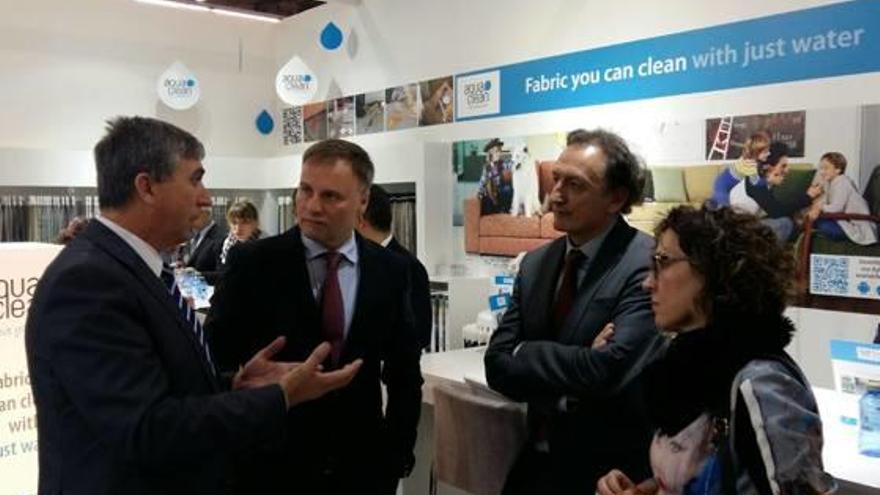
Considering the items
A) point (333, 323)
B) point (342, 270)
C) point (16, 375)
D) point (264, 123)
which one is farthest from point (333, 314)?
point (264, 123)

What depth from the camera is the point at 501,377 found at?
2033 mm

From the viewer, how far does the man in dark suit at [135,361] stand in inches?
49.8

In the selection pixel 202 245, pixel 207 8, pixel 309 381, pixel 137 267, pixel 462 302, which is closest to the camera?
pixel 137 267

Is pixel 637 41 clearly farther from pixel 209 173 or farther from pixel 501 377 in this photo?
pixel 209 173

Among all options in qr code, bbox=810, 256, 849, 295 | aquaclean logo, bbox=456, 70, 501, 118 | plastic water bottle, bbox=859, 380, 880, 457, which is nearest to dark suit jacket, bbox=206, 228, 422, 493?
plastic water bottle, bbox=859, 380, 880, 457

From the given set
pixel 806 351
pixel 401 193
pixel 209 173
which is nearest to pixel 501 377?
pixel 806 351

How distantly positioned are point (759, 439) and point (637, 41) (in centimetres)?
302

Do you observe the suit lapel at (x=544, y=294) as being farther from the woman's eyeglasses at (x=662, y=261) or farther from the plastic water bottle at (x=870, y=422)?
the plastic water bottle at (x=870, y=422)

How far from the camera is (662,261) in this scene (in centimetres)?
154

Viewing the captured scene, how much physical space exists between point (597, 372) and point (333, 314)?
2.27 feet

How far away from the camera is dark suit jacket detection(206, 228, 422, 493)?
1949mm

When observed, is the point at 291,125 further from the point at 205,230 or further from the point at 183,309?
the point at 183,309

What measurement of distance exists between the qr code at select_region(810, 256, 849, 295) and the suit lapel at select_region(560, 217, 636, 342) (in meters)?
1.55

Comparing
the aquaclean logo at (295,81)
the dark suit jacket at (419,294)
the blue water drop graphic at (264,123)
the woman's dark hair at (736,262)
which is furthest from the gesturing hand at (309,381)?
the blue water drop graphic at (264,123)
